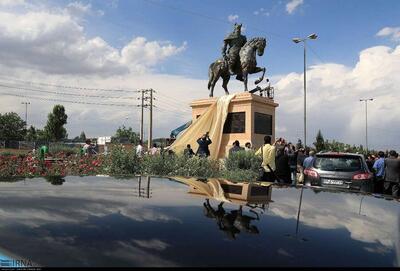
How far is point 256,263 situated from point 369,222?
934 mm

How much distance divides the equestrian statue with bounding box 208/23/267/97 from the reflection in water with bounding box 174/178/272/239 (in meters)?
21.5

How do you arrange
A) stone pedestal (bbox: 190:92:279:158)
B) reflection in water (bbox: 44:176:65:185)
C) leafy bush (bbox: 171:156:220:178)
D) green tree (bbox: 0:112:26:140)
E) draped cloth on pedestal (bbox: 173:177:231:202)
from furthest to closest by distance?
green tree (bbox: 0:112:26:140) → stone pedestal (bbox: 190:92:279:158) → leafy bush (bbox: 171:156:220:178) → reflection in water (bbox: 44:176:65:185) → draped cloth on pedestal (bbox: 173:177:231:202)

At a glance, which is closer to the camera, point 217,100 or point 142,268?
point 142,268

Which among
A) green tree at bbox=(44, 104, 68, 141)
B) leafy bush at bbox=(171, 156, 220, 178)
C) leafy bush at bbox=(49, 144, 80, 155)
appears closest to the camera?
leafy bush at bbox=(171, 156, 220, 178)

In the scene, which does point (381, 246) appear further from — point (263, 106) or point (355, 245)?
point (263, 106)

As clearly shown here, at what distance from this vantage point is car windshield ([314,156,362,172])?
452 inches

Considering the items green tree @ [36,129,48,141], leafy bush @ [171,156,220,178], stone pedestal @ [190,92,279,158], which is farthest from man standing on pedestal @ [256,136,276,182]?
green tree @ [36,129,48,141]

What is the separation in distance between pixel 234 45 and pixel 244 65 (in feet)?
5.58

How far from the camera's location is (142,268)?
137cm

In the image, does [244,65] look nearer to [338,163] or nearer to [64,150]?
[338,163]

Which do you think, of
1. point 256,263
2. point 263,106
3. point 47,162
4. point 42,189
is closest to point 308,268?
point 256,263

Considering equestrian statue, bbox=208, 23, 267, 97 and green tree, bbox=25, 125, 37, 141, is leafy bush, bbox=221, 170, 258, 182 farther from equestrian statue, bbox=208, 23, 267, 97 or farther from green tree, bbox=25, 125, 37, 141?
green tree, bbox=25, 125, 37, 141

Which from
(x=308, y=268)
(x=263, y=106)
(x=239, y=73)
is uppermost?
(x=239, y=73)

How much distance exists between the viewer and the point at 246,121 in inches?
894
